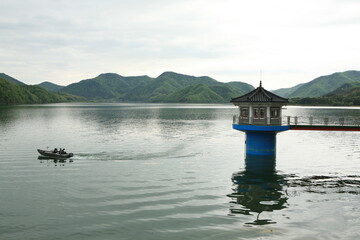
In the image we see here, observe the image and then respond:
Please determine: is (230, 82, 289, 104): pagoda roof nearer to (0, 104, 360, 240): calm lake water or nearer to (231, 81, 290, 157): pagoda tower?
(231, 81, 290, 157): pagoda tower

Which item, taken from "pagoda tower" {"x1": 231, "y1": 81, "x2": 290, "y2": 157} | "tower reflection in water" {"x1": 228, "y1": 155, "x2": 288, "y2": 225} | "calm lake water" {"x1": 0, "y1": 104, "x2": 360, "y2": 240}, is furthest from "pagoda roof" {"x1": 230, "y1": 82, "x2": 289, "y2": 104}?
"calm lake water" {"x1": 0, "y1": 104, "x2": 360, "y2": 240}

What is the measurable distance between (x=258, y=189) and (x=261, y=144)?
15070mm

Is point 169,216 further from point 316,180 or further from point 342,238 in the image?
point 316,180

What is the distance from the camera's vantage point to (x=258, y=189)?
1500 inches

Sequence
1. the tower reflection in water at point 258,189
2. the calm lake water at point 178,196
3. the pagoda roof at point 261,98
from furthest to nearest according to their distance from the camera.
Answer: the pagoda roof at point 261,98, the tower reflection in water at point 258,189, the calm lake water at point 178,196

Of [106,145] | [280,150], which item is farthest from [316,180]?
[106,145]

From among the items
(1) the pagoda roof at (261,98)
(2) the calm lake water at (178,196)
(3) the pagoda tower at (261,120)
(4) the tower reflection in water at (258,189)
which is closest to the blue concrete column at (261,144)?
(3) the pagoda tower at (261,120)

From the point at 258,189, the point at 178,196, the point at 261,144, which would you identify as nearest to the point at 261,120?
the point at 261,144

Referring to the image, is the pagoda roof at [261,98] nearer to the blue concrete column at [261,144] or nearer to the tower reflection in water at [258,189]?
the blue concrete column at [261,144]

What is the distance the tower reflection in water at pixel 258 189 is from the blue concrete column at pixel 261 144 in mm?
806

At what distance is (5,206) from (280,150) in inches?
2131

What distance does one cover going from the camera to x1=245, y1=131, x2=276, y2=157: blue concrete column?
5203 centimetres

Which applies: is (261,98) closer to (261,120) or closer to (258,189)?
(261,120)

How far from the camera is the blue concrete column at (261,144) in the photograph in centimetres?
5203
